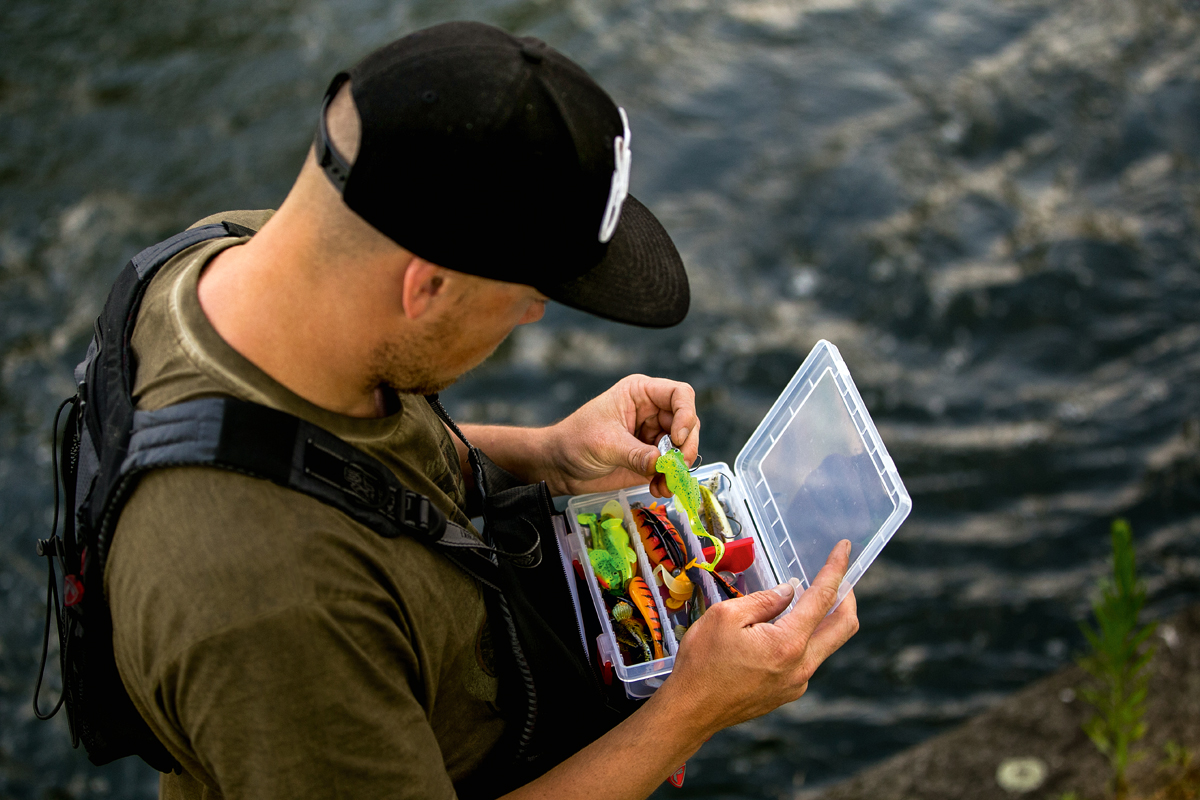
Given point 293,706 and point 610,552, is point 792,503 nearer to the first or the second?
point 610,552

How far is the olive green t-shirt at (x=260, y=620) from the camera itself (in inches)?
44.7

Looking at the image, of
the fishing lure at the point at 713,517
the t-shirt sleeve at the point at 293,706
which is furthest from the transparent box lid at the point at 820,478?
the t-shirt sleeve at the point at 293,706

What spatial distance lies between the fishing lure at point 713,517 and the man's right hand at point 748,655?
1.03 ft

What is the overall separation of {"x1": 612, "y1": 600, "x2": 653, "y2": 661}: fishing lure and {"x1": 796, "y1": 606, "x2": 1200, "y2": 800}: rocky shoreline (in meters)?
1.76

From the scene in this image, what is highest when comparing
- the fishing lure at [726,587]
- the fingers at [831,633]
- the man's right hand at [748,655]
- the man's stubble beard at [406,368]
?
the man's stubble beard at [406,368]

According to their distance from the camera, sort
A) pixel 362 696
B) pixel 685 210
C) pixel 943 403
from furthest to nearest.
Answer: pixel 685 210 → pixel 943 403 → pixel 362 696

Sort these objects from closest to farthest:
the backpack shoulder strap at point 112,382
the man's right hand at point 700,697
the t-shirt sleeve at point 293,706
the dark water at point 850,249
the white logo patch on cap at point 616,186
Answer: the t-shirt sleeve at point 293,706 → the backpack shoulder strap at point 112,382 → the white logo patch on cap at point 616,186 → the man's right hand at point 700,697 → the dark water at point 850,249

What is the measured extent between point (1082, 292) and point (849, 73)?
88.1 inches

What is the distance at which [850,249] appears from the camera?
521 centimetres

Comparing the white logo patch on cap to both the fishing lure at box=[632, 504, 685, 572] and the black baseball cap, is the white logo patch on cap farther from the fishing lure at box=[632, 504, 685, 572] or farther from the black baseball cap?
the fishing lure at box=[632, 504, 685, 572]

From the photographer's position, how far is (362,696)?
1.20 metres

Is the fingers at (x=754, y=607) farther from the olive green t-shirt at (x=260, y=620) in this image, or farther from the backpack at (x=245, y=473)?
the olive green t-shirt at (x=260, y=620)

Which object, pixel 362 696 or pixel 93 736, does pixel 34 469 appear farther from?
pixel 362 696

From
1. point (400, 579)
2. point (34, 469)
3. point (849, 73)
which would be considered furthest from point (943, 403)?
point (34, 469)
